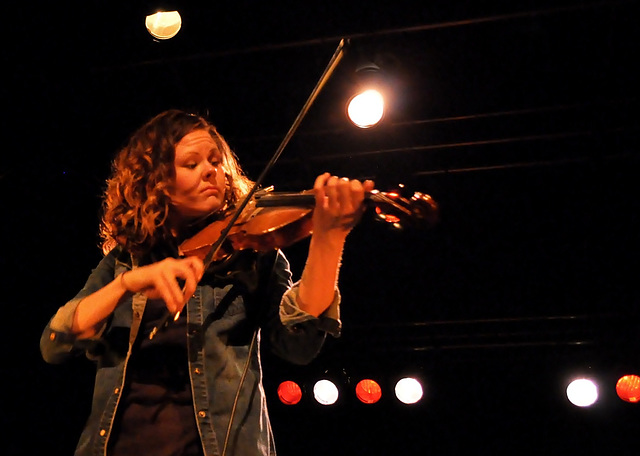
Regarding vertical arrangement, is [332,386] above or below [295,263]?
below

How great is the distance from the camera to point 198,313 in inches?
59.1

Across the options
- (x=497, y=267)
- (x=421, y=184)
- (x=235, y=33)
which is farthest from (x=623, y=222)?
(x=235, y=33)

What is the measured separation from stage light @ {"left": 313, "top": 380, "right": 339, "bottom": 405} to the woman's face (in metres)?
2.54

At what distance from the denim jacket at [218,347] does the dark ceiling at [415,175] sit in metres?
1.48

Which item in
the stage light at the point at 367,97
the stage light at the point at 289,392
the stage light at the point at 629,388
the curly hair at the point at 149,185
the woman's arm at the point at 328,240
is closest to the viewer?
the woman's arm at the point at 328,240

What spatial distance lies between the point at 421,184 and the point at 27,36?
203 centimetres

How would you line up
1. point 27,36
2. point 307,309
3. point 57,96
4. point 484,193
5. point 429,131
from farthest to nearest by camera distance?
point 484,193 → point 429,131 → point 57,96 → point 27,36 → point 307,309

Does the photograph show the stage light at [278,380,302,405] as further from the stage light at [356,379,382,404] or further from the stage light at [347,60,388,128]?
the stage light at [347,60,388,128]

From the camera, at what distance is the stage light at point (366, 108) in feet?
11.0

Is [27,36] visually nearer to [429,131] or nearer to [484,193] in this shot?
[429,131]

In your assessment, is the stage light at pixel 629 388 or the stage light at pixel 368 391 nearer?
the stage light at pixel 629 388

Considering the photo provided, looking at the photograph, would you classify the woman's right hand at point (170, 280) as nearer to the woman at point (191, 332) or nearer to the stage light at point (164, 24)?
the woman at point (191, 332)

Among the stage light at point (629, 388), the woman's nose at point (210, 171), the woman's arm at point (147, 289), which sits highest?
the stage light at point (629, 388)

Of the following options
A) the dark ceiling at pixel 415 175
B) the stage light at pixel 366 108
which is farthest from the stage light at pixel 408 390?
the stage light at pixel 366 108
